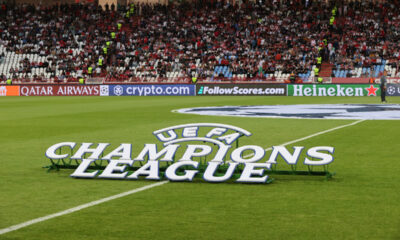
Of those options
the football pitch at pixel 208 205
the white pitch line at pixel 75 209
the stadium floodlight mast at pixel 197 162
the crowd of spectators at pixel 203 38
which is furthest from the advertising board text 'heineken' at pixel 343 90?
the white pitch line at pixel 75 209

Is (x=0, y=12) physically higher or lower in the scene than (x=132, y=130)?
higher

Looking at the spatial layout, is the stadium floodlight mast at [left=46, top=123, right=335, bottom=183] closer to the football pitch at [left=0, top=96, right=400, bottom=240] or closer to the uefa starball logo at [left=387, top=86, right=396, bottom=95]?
the football pitch at [left=0, top=96, right=400, bottom=240]

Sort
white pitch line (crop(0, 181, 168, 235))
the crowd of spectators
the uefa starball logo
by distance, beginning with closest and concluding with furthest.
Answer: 1. white pitch line (crop(0, 181, 168, 235))
2. the uefa starball logo
3. the crowd of spectators

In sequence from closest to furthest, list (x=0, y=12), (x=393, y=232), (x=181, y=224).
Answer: (x=393, y=232) < (x=181, y=224) < (x=0, y=12)

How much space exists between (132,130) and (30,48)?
4638 cm

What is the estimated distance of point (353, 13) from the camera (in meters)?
57.7

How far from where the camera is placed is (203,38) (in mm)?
58656

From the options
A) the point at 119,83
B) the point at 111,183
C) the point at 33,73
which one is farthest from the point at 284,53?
the point at 111,183

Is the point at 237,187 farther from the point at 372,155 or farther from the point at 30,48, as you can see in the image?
the point at 30,48

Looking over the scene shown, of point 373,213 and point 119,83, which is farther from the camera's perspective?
point 119,83

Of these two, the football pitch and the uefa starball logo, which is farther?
the uefa starball logo

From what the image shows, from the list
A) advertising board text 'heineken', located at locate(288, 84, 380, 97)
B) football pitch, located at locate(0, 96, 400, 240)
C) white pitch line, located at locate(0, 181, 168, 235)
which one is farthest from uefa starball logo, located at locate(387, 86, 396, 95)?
white pitch line, located at locate(0, 181, 168, 235)

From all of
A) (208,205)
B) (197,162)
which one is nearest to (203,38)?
(197,162)

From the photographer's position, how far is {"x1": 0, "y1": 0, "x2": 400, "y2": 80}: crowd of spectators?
2071 inches
